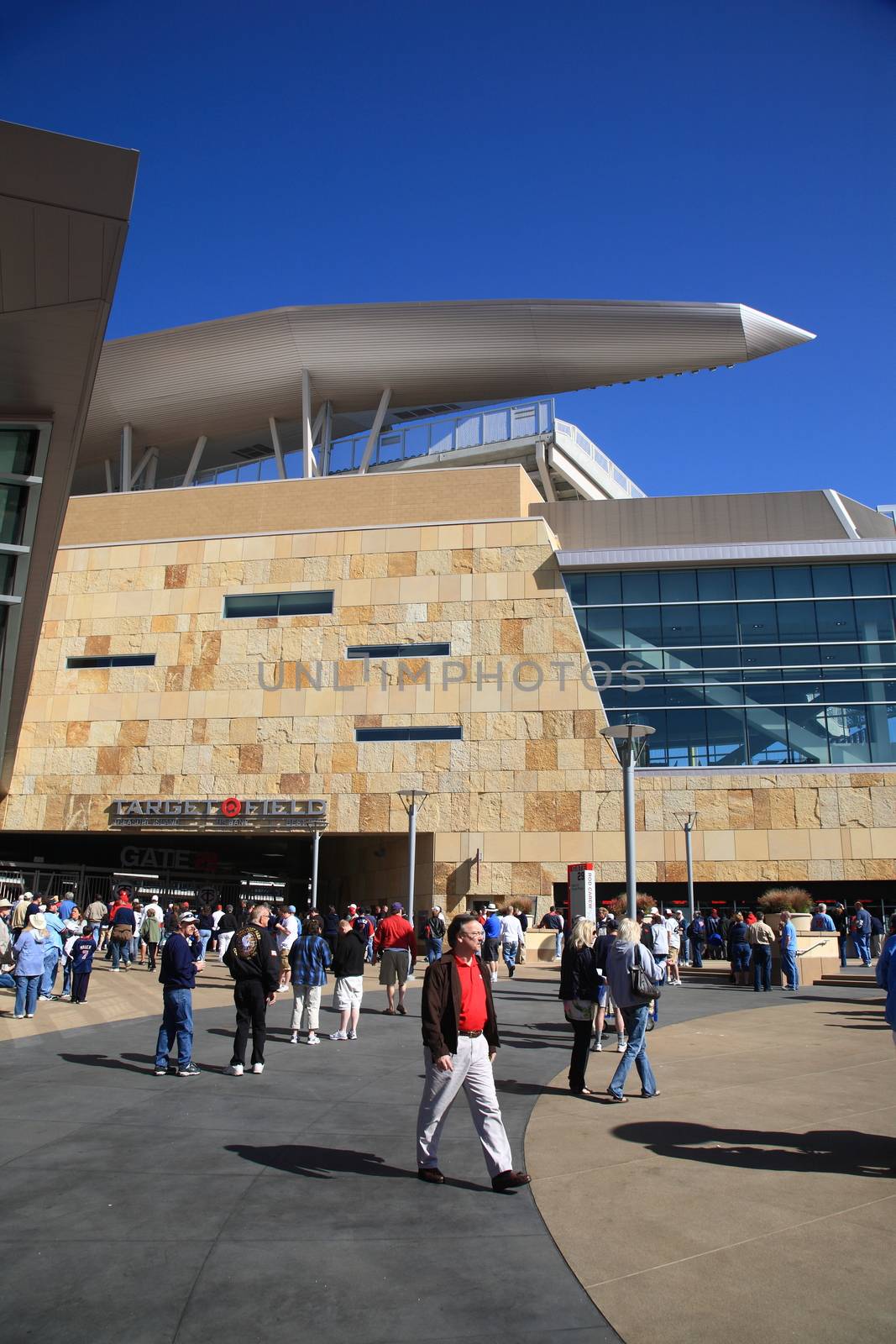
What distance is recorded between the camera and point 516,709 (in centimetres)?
3662

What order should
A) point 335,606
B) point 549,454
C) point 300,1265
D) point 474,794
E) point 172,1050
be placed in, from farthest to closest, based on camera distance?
point 549,454 → point 335,606 → point 474,794 → point 172,1050 → point 300,1265

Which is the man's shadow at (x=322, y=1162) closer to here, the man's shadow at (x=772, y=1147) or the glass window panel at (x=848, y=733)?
the man's shadow at (x=772, y=1147)

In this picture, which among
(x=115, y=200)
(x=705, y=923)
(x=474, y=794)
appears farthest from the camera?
(x=474, y=794)

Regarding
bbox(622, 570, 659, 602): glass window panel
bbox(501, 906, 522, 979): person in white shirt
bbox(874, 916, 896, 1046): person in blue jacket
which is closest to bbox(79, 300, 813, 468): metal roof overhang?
bbox(622, 570, 659, 602): glass window panel

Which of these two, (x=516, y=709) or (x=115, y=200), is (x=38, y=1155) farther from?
(x=516, y=709)

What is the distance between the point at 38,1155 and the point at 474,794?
29054 mm

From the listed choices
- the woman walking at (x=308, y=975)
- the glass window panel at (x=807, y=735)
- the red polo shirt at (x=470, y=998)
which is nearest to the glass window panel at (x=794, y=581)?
the glass window panel at (x=807, y=735)

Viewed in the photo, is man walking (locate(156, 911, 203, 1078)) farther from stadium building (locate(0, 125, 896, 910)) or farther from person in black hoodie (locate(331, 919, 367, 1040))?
stadium building (locate(0, 125, 896, 910))

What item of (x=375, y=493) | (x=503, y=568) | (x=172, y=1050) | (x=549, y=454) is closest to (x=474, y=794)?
(x=503, y=568)

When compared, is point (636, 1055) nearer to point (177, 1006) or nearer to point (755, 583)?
point (177, 1006)

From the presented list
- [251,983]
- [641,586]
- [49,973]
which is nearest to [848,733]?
[641,586]

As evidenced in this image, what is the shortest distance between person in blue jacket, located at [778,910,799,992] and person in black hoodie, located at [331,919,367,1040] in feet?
34.4

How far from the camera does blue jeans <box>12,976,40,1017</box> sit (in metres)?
14.9

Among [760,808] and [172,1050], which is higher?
[760,808]
